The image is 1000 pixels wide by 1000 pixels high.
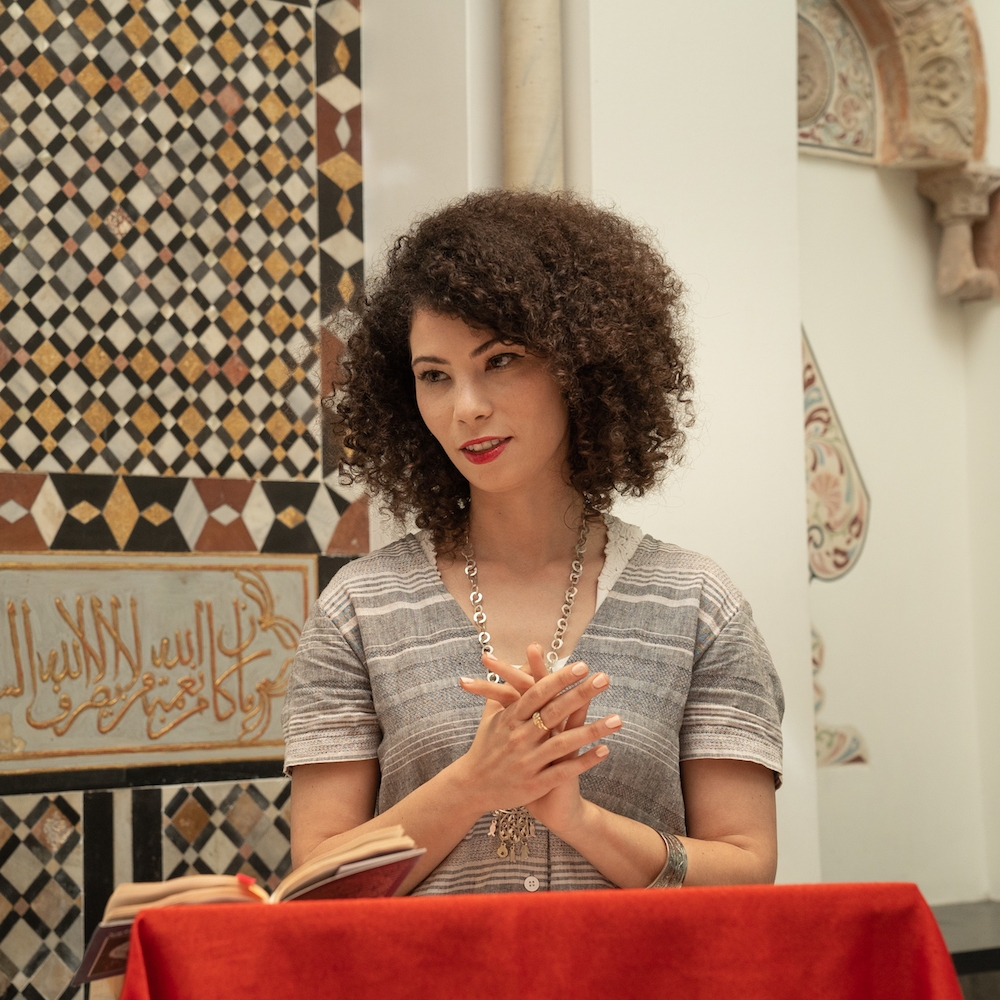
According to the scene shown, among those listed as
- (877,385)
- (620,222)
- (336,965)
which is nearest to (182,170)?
(620,222)

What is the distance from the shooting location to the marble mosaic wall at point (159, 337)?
319cm

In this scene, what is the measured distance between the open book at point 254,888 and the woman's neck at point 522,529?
805 mm

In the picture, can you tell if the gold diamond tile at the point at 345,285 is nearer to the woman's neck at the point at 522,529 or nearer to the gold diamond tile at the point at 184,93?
the gold diamond tile at the point at 184,93

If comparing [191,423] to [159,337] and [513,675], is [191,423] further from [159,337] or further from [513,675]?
[513,675]

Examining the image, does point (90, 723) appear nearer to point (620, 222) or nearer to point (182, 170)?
point (182, 170)

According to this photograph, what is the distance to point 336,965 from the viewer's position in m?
1.15

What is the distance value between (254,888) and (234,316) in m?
2.47

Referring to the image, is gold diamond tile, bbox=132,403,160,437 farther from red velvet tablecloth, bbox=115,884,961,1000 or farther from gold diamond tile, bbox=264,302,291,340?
red velvet tablecloth, bbox=115,884,961,1000

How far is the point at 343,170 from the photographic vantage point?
146 inches

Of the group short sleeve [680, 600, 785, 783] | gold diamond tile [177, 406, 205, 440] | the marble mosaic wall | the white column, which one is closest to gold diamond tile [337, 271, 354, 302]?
the marble mosaic wall

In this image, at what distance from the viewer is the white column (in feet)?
10.2

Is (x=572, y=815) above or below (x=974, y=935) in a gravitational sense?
above

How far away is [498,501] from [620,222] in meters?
0.53

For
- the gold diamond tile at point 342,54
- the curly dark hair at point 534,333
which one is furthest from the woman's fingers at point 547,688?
the gold diamond tile at point 342,54
